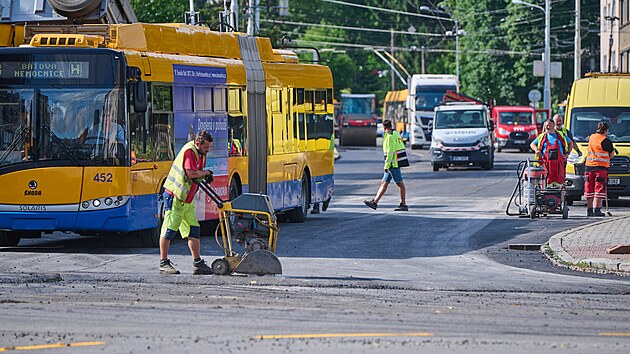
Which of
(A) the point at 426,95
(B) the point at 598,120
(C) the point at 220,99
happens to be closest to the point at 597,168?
(B) the point at 598,120

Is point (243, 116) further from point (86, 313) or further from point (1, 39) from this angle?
point (86, 313)

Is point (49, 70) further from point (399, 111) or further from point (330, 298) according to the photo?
point (399, 111)

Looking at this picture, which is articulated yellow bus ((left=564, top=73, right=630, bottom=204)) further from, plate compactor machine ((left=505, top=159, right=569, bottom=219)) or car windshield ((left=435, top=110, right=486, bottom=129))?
car windshield ((left=435, top=110, right=486, bottom=129))

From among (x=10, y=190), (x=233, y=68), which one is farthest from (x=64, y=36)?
(x=233, y=68)

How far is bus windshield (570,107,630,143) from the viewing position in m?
28.2

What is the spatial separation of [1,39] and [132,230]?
12.3ft

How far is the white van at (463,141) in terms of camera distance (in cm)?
4438

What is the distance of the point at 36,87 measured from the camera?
17.8m

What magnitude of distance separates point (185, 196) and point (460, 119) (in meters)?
31.4

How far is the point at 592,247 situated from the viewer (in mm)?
17672

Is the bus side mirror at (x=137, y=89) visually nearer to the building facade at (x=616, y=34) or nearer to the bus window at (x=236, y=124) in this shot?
the bus window at (x=236, y=124)

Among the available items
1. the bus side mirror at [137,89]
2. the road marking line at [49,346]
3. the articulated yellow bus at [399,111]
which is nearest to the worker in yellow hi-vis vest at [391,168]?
the bus side mirror at [137,89]

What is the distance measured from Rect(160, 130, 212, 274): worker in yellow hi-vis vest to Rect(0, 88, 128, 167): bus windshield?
3017 millimetres

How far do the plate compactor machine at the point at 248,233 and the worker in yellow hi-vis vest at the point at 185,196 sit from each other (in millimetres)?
175
